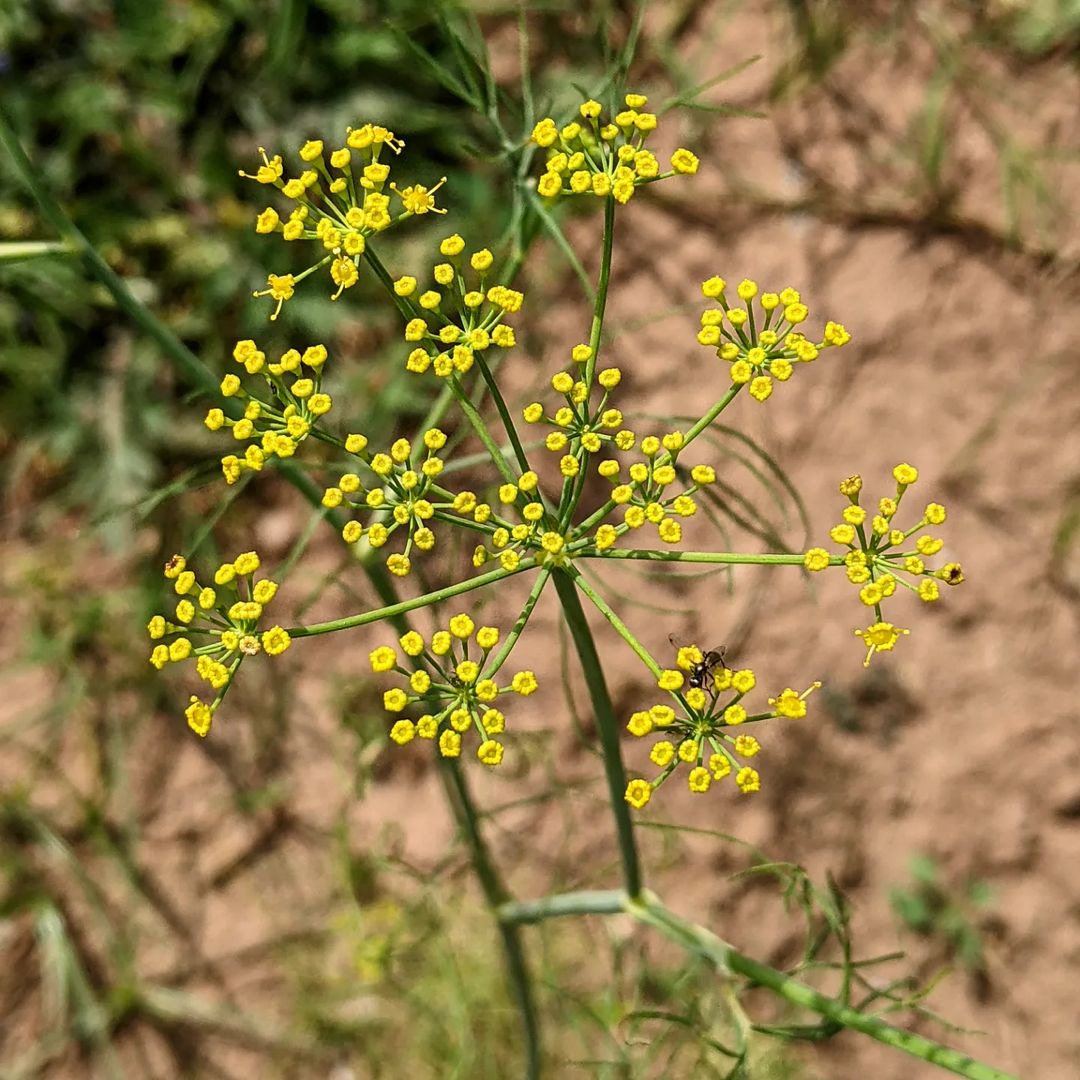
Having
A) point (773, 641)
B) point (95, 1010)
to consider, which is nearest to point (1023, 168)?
point (773, 641)

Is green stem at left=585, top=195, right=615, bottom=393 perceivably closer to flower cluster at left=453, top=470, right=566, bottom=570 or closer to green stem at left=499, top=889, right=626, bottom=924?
flower cluster at left=453, top=470, right=566, bottom=570

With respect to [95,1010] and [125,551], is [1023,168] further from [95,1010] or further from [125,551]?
[95,1010]

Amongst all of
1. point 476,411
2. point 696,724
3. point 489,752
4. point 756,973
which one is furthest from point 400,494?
point 756,973

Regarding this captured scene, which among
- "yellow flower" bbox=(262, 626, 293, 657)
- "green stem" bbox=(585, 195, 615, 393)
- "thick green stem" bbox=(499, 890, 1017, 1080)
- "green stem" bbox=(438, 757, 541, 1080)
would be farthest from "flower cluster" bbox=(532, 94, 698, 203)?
"thick green stem" bbox=(499, 890, 1017, 1080)

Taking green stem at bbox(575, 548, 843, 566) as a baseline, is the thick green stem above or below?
below

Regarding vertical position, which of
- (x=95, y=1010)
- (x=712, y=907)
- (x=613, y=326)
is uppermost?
(x=613, y=326)

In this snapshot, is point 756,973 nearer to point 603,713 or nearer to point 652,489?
point 603,713

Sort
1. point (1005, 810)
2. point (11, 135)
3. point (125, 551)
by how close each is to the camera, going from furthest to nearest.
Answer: point (125, 551) → point (1005, 810) → point (11, 135)
